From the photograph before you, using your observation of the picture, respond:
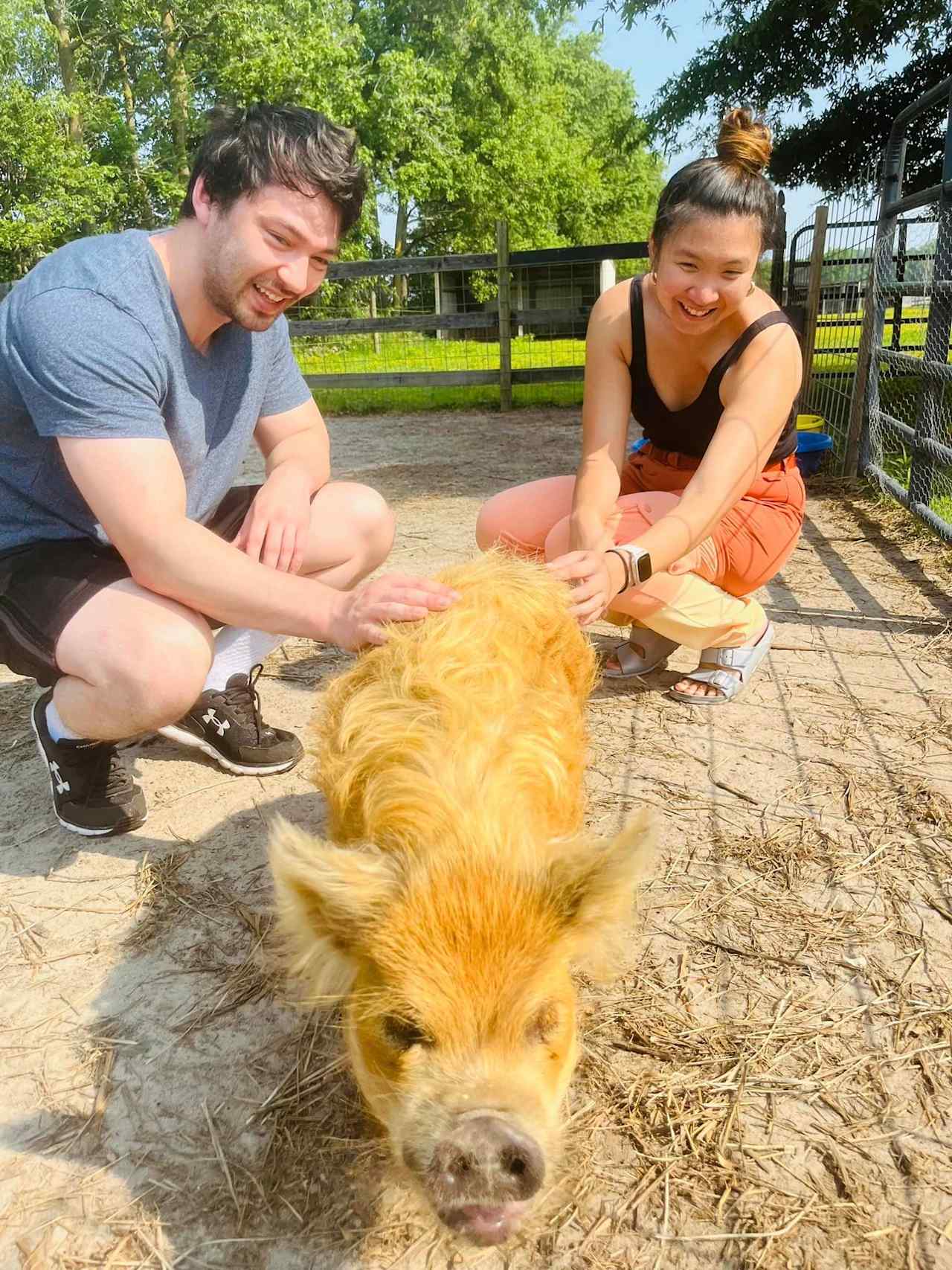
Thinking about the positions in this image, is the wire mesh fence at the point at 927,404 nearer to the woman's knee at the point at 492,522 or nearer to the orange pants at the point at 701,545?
the orange pants at the point at 701,545

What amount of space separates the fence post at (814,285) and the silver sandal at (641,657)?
549 centimetres

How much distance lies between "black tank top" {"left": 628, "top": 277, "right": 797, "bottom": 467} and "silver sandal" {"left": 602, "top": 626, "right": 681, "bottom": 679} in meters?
0.78

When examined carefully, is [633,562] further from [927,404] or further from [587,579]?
[927,404]

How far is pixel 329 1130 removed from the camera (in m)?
1.85

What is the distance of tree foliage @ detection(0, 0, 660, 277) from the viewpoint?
22.8m

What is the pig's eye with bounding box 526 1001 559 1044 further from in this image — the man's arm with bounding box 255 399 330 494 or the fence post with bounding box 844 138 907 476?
the fence post with bounding box 844 138 907 476

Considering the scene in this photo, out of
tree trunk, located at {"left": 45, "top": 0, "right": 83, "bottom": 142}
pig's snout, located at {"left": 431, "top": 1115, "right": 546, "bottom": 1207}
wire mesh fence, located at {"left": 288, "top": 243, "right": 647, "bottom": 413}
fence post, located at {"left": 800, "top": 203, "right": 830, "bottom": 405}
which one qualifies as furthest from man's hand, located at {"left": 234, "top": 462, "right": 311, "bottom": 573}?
tree trunk, located at {"left": 45, "top": 0, "right": 83, "bottom": 142}

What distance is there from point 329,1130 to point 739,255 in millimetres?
2622

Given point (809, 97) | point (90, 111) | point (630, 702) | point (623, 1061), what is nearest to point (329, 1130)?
point (623, 1061)

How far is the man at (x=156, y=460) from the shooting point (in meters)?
2.32

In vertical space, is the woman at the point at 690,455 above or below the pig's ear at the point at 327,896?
above

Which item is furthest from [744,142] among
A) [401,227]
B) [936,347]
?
[401,227]

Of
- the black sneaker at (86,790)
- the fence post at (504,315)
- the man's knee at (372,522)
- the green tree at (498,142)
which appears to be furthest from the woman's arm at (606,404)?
the green tree at (498,142)

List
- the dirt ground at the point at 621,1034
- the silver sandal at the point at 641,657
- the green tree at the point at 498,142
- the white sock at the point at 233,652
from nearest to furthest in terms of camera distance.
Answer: the dirt ground at the point at 621,1034
the white sock at the point at 233,652
the silver sandal at the point at 641,657
the green tree at the point at 498,142
